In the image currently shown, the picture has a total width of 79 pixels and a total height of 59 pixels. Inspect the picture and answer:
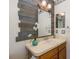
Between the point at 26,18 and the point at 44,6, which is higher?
the point at 44,6

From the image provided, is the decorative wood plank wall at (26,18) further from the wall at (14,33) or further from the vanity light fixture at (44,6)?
the vanity light fixture at (44,6)

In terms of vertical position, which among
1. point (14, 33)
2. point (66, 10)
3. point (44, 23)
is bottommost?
point (14, 33)

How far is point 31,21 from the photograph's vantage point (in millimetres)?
1974

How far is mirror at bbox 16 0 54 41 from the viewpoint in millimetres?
1750

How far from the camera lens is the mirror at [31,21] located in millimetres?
1750

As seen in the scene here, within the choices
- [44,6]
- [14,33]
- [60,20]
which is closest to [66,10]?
[60,20]

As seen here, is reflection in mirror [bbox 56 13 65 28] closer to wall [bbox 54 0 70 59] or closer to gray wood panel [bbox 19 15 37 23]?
wall [bbox 54 0 70 59]

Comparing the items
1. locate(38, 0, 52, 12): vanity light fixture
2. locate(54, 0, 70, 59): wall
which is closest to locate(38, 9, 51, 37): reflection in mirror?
locate(38, 0, 52, 12): vanity light fixture

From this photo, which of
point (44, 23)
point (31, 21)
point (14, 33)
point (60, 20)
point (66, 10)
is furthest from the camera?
point (60, 20)

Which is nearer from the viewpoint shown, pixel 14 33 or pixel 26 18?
pixel 14 33

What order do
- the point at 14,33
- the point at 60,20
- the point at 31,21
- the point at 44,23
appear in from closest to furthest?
the point at 14,33
the point at 31,21
the point at 44,23
the point at 60,20

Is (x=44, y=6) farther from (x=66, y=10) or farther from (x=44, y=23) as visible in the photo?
(x=66, y=10)
